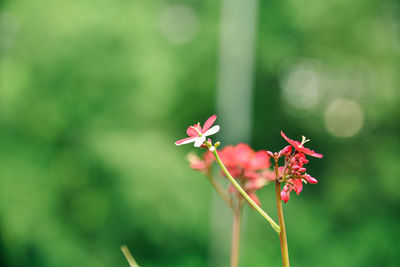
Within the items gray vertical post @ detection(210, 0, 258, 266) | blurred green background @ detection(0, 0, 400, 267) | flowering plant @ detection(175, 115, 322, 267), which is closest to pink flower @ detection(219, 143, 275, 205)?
flowering plant @ detection(175, 115, 322, 267)

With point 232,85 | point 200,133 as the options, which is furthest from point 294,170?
point 232,85

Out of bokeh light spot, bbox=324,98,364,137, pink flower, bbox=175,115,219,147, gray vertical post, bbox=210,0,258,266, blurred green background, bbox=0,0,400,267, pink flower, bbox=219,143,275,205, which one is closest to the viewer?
pink flower, bbox=175,115,219,147

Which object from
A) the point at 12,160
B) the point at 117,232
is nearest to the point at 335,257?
the point at 117,232

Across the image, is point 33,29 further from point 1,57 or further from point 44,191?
point 44,191

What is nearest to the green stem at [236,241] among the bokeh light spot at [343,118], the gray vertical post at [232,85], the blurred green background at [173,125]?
the blurred green background at [173,125]

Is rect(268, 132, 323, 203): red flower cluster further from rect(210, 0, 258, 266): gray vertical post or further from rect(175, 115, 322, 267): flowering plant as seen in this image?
rect(210, 0, 258, 266): gray vertical post

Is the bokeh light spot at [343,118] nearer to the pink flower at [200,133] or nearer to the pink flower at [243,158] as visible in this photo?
the pink flower at [243,158]
